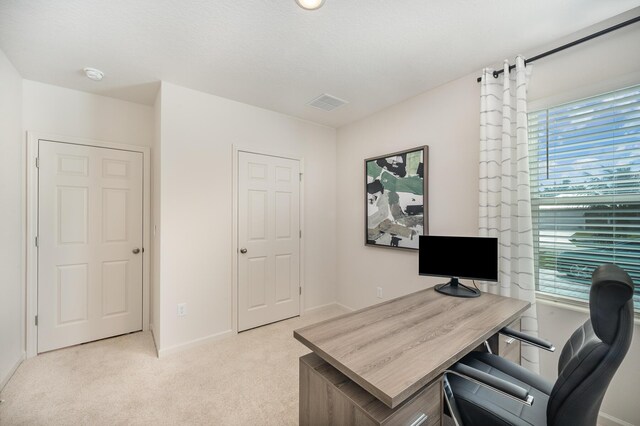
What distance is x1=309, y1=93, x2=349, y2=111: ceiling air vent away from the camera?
9.22 feet

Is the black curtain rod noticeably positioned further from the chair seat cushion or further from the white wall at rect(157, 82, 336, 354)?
the white wall at rect(157, 82, 336, 354)

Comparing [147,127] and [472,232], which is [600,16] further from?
[147,127]

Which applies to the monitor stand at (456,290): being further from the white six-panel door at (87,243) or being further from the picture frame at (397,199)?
the white six-panel door at (87,243)

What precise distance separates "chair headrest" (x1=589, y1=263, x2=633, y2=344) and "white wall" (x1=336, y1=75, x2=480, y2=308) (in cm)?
142

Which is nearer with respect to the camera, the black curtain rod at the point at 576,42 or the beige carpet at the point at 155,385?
the black curtain rod at the point at 576,42

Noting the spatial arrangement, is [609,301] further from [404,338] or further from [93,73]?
[93,73]

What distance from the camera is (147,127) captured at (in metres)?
3.06

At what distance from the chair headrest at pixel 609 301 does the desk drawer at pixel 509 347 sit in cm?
82

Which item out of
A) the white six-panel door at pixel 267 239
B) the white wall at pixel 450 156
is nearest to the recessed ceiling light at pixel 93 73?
the white six-panel door at pixel 267 239

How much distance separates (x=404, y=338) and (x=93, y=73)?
3.14 metres

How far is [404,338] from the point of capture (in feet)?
4.37

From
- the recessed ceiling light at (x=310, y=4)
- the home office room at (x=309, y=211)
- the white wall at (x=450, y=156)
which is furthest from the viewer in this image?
the white wall at (x=450, y=156)

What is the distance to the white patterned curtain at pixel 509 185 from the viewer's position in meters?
1.90

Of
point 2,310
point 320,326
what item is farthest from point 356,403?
point 2,310
